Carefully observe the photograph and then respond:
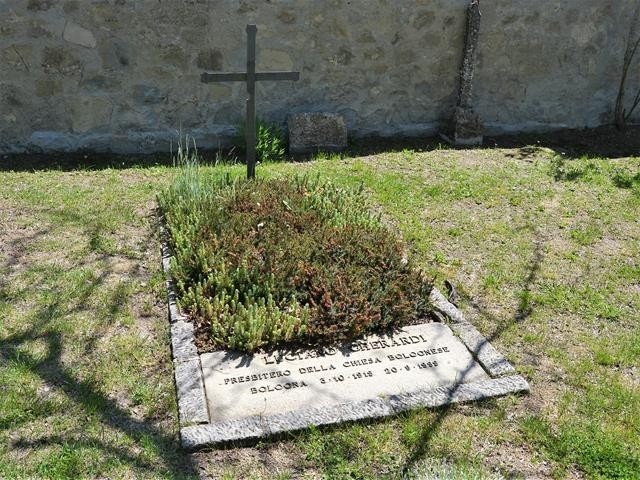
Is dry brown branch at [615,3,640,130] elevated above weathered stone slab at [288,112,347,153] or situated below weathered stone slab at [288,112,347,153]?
above

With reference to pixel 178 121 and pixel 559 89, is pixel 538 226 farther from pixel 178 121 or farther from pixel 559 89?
pixel 178 121

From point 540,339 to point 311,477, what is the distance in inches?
74.5

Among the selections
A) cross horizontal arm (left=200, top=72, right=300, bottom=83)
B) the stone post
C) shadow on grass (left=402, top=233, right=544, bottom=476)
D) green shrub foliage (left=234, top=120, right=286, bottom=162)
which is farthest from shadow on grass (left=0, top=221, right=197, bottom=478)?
the stone post

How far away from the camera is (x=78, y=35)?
21.3ft

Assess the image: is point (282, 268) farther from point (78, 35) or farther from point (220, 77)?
point (78, 35)

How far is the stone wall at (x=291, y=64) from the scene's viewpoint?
21.5ft

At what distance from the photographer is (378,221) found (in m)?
5.17

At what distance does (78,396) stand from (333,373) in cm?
138

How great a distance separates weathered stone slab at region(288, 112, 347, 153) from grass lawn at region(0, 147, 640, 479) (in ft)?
1.48

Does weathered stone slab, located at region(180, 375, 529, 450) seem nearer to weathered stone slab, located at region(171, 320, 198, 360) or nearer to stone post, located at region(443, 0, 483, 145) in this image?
weathered stone slab, located at region(171, 320, 198, 360)

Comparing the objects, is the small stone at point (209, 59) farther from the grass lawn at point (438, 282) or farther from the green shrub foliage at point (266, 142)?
the grass lawn at point (438, 282)

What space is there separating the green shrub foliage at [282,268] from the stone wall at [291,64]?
79.7 inches

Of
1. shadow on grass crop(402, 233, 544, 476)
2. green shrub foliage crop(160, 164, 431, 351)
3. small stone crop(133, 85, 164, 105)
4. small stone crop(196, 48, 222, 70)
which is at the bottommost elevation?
shadow on grass crop(402, 233, 544, 476)

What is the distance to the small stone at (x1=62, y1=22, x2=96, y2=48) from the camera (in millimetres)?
6453
